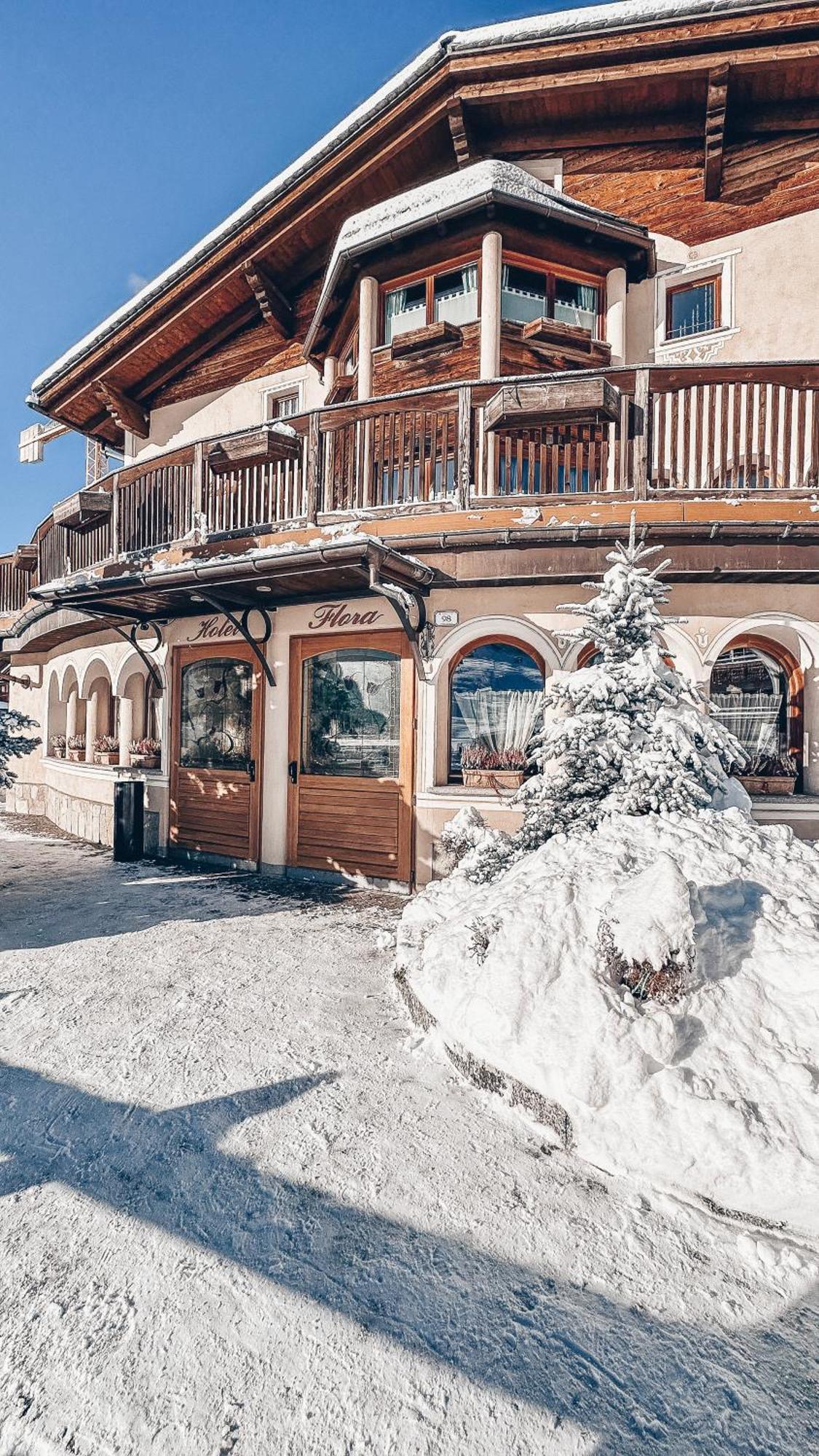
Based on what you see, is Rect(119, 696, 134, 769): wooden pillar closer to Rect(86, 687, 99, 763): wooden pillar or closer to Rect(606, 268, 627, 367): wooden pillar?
Rect(86, 687, 99, 763): wooden pillar

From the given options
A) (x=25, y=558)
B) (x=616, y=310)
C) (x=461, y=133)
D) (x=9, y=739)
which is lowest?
(x=9, y=739)

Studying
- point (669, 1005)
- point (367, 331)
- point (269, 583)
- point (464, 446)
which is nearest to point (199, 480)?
point (269, 583)

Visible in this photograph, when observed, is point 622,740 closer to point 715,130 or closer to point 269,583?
point 269,583

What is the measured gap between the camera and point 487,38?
7.95m

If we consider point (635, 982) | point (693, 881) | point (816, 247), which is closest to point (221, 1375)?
point (635, 982)

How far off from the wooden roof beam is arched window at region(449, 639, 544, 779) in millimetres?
7602

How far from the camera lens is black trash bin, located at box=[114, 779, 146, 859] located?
8656 mm

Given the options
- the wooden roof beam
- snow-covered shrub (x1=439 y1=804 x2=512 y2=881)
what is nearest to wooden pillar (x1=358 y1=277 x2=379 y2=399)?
the wooden roof beam

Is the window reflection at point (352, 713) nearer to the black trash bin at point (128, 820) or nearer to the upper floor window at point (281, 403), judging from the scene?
the black trash bin at point (128, 820)

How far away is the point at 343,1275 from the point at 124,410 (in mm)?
14687

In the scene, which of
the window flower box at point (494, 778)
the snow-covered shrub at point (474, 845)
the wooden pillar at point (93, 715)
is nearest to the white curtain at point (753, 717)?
the window flower box at point (494, 778)

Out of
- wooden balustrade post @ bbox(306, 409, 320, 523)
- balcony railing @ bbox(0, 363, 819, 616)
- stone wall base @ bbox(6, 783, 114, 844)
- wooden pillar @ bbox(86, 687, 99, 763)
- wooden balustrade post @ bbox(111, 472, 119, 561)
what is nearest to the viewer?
balcony railing @ bbox(0, 363, 819, 616)

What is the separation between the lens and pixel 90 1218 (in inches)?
92.0

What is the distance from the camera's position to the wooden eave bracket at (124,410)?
12.5 metres
